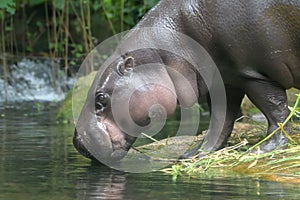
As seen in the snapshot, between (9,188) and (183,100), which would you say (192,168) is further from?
(9,188)

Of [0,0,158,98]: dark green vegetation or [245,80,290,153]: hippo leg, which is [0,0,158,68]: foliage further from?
[245,80,290,153]: hippo leg

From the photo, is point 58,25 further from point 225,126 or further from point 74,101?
point 225,126

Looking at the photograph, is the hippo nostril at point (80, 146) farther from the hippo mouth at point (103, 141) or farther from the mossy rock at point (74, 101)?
the mossy rock at point (74, 101)

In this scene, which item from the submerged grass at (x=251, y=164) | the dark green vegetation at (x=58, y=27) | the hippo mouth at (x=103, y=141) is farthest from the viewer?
the dark green vegetation at (x=58, y=27)

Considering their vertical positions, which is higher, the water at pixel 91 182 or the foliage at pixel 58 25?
the foliage at pixel 58 25

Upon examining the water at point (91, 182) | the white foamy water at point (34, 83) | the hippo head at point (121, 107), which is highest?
the hippo head at point (121, 107)

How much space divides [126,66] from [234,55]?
81cm

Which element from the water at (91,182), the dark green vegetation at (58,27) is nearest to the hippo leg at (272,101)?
the water at (91,182)

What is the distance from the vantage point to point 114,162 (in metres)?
5.80

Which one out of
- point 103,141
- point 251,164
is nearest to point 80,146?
point 103,141

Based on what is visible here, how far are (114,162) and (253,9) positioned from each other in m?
1.52

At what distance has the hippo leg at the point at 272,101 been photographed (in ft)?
19.4

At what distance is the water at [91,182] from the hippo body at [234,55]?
0.38 meters

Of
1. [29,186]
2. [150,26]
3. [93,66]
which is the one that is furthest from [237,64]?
[93,66]
